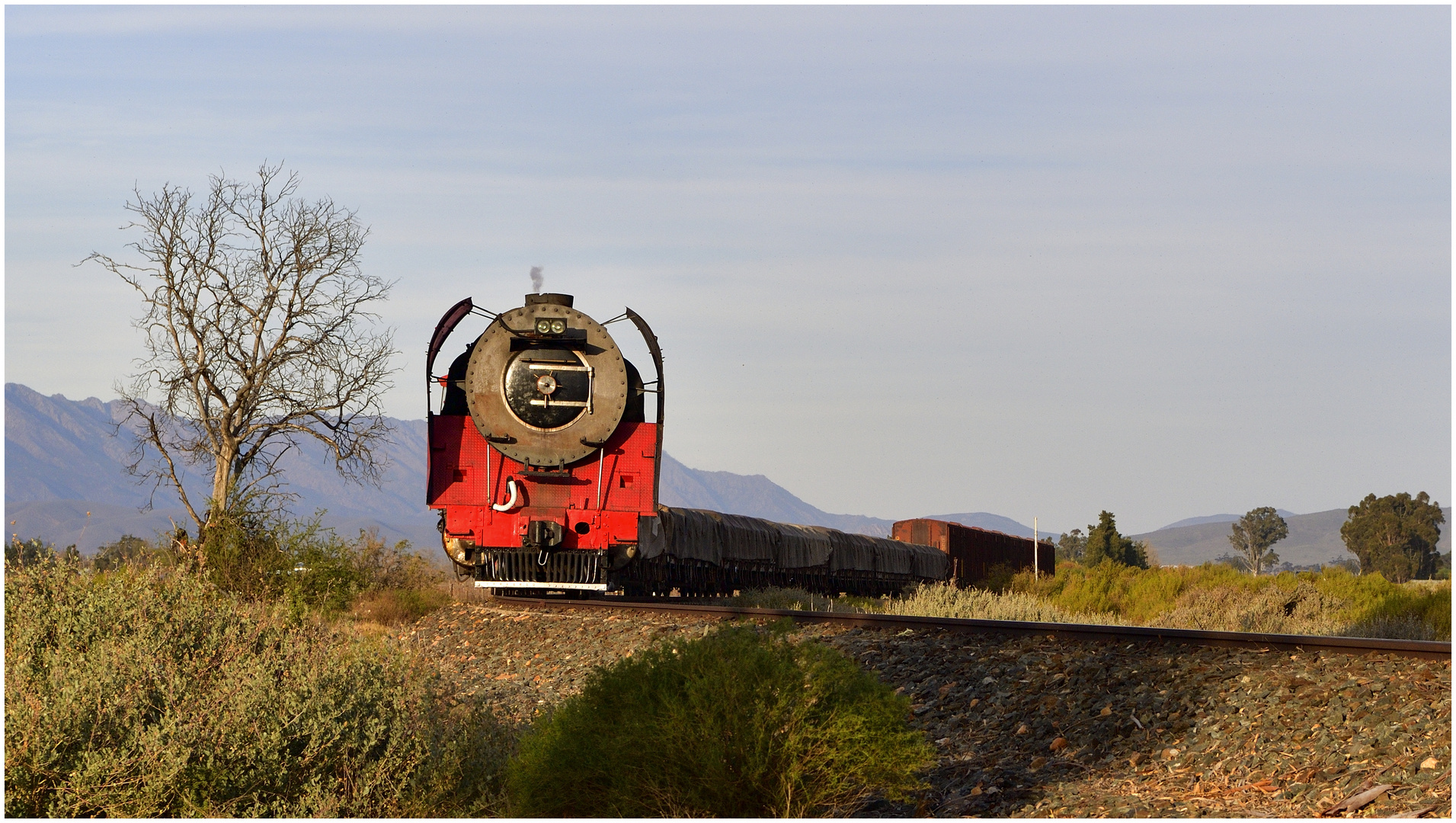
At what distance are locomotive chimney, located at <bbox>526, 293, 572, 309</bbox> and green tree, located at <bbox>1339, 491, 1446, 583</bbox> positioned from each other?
80633 millimetres

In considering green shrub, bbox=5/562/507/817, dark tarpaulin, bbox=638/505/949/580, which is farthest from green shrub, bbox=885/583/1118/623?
green shrub, bbox=5/562/507/817

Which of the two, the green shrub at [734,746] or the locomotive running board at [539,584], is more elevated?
the locomotive running board at [539,584]

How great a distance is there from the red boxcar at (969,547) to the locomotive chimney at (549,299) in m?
20.4

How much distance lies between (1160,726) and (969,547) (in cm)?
3223

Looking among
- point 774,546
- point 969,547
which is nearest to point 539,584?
point 774,546

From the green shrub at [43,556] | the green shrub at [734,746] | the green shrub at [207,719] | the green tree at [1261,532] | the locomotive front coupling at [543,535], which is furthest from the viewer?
the green tree at [1261,532]

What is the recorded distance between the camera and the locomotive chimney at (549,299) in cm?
1872

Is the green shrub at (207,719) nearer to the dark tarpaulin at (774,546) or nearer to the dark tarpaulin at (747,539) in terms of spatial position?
the dark tarpaulin at (774,546)

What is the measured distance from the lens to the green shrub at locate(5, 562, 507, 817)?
772cm

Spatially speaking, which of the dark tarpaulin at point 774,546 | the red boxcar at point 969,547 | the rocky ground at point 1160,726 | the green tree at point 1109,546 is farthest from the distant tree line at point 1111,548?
the rocky ground at point 1160,726

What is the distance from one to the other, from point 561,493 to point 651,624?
8.92ft

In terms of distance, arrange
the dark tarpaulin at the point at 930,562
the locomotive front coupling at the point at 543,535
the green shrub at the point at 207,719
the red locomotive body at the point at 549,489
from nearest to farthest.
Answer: the green shrub at the point at 207,719
the locomotive front coupling at the point at 543,535
the red locomotive body at the point at 549,489
the dark tarpaulin at the point at 930,562

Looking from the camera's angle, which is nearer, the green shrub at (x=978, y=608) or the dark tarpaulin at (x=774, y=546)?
the green shrub at (x=978, y=608)

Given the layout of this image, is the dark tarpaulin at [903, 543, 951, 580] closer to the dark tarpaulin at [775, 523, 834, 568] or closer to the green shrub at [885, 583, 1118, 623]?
the dark tarpaulin at [775, 523, 834, 568]
